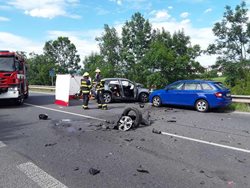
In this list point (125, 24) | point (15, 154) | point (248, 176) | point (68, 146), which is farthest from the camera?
point (125, 24)

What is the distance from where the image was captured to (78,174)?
164 inches

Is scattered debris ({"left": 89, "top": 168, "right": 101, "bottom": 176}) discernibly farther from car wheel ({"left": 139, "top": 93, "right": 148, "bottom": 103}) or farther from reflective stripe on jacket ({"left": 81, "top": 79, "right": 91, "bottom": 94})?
car wheel ({"left": 139, "top": 93, "right": 148, "bottom": 103})

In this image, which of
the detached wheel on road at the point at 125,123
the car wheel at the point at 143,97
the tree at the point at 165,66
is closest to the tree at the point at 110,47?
the tree at the point at 165,66

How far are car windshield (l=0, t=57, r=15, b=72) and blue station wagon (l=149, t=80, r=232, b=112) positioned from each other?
786 centimetres

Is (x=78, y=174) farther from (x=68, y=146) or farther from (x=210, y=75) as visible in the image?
(x=210, y=75)

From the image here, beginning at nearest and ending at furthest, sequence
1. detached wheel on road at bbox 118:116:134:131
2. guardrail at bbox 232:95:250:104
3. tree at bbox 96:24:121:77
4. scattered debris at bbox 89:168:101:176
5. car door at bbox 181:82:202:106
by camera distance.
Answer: scattered debris at bbox 89:168:101:176 < detached wheel on road at bbox 118:116:134:131 < car door at bbox 181:82:202:106 < guardrail at bbox 232:95:250:104 < tree at bbox 96:24:121:77

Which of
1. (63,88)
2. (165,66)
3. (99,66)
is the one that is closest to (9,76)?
(63,88)

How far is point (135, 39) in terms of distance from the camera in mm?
47125

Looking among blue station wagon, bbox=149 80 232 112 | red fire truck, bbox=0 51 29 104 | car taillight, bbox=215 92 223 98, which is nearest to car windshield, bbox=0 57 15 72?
red fire truck, bbox=0 51 29 104

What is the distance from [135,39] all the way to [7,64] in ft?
118

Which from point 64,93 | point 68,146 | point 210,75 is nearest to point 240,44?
point 210,75

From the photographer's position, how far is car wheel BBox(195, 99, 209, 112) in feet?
37.2

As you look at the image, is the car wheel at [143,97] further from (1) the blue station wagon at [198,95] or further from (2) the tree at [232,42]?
(2) the tree at [232,42]

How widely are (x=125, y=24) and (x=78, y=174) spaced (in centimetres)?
4676
